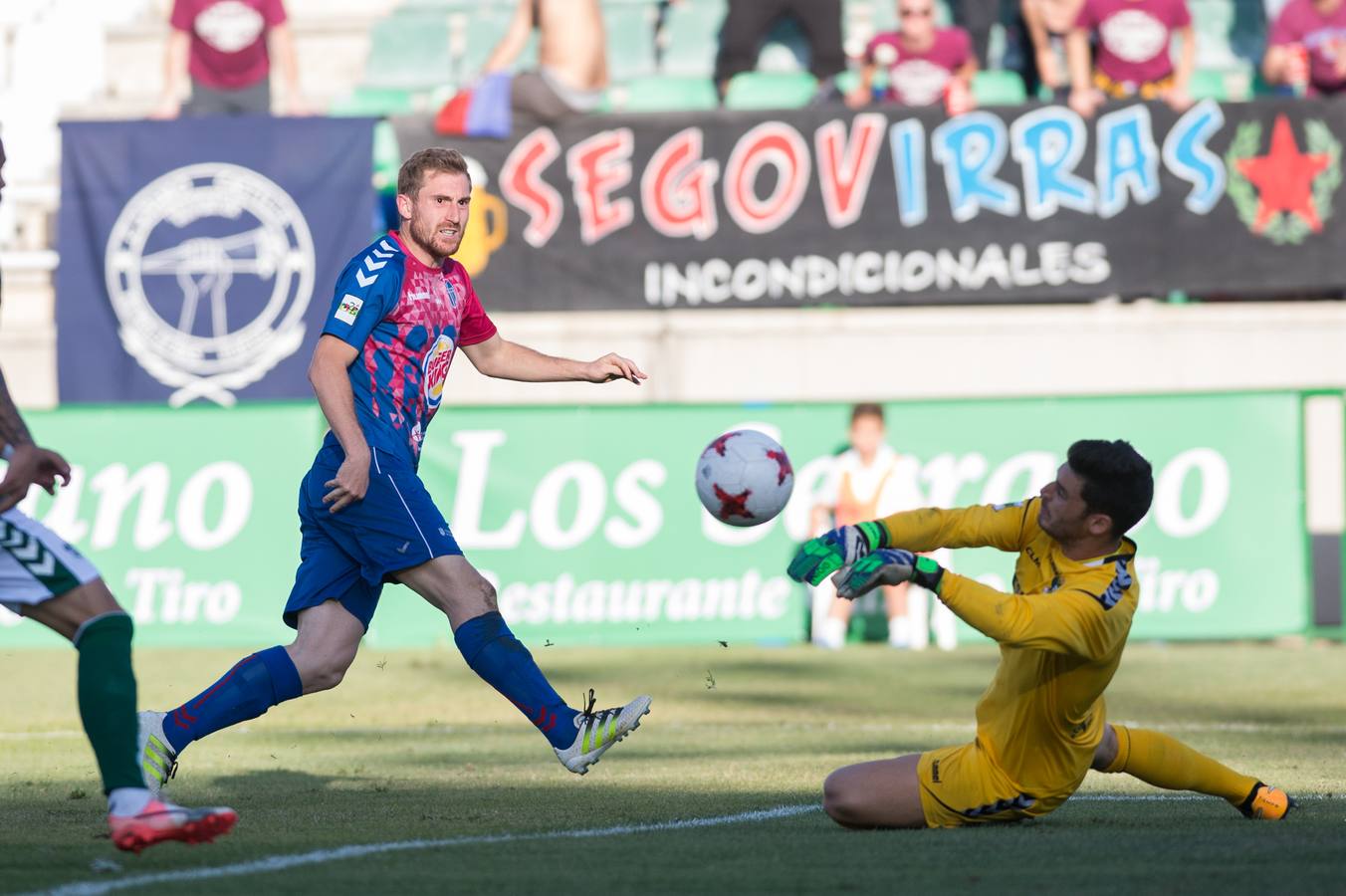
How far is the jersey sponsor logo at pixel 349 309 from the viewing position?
610 cm

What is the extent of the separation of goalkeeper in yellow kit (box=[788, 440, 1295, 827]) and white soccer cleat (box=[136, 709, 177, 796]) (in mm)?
2126

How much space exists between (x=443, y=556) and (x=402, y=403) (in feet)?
1.75

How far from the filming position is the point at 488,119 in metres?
15.7

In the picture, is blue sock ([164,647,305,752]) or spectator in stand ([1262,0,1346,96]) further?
spectator in stand ([1262,0,1346,96])

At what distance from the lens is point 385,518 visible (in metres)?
6.10

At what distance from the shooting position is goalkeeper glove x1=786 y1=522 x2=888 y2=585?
5.32 metres

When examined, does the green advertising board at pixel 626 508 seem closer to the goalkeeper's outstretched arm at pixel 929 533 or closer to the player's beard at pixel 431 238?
the player's beard at pixel 431 238

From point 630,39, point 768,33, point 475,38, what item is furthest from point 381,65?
point 768,33

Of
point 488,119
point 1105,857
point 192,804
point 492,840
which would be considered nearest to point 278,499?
point 488,119

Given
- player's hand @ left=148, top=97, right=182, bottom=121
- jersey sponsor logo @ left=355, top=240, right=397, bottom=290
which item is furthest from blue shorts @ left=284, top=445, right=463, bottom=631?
player's hand @ left=148, top=97, right=182, bottom=121

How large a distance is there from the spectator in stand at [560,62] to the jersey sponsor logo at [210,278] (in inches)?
83.4

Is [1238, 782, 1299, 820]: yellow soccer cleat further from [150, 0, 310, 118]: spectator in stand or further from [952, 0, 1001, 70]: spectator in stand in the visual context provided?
[150, 0, 310, 118]: spectator in stand

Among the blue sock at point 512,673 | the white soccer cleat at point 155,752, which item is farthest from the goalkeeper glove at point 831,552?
the white soccer cleat at point 155,752

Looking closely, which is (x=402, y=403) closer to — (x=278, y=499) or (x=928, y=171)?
(x=278, y=499)
